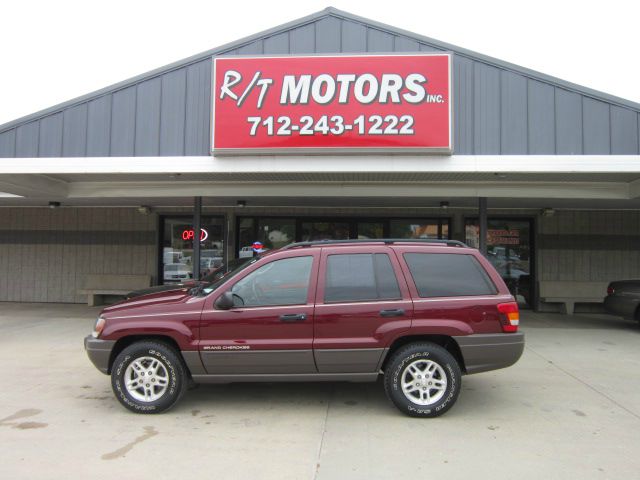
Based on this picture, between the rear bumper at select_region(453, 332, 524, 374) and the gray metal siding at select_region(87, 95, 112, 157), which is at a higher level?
the gray metal siding at select_region(87, 95, 112, 157)

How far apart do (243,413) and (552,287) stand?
10.1m

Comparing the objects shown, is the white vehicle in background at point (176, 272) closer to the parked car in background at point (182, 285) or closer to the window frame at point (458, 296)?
the parked car in background at point (182, 285)

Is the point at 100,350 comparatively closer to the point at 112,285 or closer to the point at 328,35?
the point at 328,35

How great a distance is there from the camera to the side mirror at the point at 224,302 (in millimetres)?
4578

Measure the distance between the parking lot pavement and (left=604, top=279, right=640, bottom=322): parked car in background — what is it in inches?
139

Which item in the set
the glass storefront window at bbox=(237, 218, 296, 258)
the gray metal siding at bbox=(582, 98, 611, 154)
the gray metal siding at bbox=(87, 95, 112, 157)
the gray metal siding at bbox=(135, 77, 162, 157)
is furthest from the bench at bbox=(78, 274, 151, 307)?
the gray metal siding at bbox=(582, 98, 611, 154)

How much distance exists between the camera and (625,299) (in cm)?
973

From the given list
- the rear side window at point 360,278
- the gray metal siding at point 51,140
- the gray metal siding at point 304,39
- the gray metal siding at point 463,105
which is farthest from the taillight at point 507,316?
the gray metal siding at point 51,140

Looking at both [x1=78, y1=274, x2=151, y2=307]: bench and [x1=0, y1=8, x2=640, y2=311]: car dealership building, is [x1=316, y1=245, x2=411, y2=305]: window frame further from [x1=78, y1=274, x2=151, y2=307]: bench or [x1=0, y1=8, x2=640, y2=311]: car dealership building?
[x1=78, y1=274, x2=151, y2=307]: bench

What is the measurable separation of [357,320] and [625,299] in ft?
26.1

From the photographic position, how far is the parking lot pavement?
3.66m

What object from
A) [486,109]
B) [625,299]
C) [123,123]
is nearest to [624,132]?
[486,109]

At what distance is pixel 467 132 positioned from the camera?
25.2 feet

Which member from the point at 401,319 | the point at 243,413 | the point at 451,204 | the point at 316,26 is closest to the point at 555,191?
the point at 451,204
